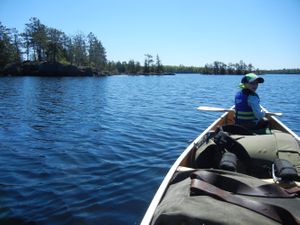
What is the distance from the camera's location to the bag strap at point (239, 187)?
345 cm

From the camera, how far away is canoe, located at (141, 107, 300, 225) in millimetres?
2886

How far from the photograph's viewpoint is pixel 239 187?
3.48m

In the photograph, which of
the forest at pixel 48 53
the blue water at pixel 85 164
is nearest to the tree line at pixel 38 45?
the forest at pixel 48 53

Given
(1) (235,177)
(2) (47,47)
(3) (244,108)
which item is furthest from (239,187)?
Answer: (2) (47,47)

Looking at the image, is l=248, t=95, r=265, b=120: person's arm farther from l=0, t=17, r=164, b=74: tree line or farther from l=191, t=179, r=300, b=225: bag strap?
l=0, t=17, r=164, b=74: tree line

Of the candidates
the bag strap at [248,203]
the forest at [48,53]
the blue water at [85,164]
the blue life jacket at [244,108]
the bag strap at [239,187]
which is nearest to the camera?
the bag strap at [248,203]

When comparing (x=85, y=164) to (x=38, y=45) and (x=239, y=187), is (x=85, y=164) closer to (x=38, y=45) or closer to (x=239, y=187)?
(x=239, y=187)

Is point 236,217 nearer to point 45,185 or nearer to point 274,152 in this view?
point 274,152

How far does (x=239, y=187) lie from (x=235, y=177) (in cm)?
28

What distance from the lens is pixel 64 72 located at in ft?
283

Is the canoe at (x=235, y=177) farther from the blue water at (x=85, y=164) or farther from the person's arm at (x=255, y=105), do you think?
the blue water at (x=85, y=164)

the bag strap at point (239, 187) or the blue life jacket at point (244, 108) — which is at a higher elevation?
the blue life jacket at point (244, 108)

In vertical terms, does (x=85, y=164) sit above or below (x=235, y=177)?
below

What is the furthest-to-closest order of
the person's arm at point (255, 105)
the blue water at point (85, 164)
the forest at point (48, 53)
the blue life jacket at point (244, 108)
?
1. the forest at point (48, 53)
2. the blue life jacket at point (244, 108)
3. the person's arm at point (255, 105)
4. the blue water at point (85, 164)
